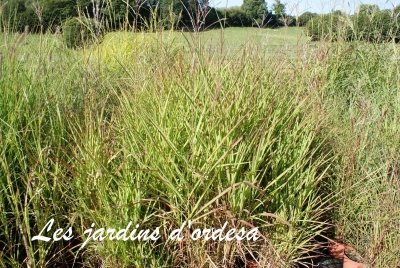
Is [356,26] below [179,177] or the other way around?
the other way around

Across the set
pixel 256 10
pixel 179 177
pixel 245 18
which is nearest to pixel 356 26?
pixel 256 10

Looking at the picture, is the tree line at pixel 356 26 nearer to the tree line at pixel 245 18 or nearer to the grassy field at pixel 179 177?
the tree line at pixel 245 18

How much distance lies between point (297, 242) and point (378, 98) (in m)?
1.79

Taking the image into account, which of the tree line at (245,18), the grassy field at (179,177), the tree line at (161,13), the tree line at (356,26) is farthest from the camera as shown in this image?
the tree line at (356,26)

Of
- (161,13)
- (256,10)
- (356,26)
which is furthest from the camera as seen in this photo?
(356,26)

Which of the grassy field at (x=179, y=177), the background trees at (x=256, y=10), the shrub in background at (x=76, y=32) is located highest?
the background trees at (x=256, y=10)

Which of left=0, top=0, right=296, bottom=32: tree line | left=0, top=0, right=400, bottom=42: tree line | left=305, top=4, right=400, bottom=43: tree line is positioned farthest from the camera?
left=305, top=4, right=400, bottom=43: tree line

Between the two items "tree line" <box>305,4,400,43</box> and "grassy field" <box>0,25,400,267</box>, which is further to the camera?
"tree line" <box>305,4,400,43</box>

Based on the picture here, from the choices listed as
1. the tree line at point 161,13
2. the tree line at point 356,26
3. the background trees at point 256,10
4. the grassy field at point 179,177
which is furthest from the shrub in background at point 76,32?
the tree line at point 356,26

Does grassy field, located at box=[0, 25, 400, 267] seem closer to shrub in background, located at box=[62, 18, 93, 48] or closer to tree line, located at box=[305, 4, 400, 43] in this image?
shrub in background, located at box=[62, 18, 93, 48]

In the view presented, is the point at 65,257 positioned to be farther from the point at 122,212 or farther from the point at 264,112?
the point at 264,112

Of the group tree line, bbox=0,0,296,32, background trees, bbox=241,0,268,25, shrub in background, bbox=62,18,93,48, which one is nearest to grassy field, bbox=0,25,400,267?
tree line, bbox=0,0,296,32

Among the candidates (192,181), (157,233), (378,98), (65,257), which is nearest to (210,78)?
(192,181)

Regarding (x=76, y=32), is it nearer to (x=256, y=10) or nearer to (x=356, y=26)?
(x=256, y=10)
